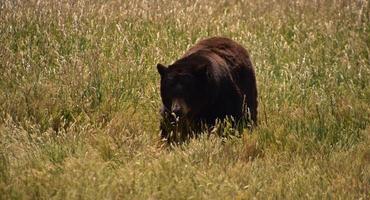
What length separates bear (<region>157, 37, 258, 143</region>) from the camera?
6.02m

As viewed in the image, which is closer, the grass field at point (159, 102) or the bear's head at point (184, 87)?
the grass field at point (159, 102)

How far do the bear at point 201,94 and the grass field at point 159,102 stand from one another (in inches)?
8.2

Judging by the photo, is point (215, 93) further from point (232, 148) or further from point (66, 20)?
point (66, 20)

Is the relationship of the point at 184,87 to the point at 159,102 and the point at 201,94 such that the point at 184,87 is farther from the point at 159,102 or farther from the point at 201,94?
the point at 159,102

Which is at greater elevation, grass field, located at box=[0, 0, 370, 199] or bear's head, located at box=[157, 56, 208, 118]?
bear's head, located at box=[157, 56, 208, 118]

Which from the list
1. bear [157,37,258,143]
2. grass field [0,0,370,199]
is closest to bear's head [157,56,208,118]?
bear [157,37,258,143]

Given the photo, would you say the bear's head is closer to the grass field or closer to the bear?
the bear

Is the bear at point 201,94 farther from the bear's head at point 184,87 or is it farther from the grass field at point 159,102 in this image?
the grass field at point 159,102

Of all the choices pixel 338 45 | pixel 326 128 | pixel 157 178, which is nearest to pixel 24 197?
pixel 157 178

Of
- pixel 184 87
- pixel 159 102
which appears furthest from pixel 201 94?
pixel 159 102

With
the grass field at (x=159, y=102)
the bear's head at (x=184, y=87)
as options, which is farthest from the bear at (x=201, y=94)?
the grass field at (x=159, y=102)

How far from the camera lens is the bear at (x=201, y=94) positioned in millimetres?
6023

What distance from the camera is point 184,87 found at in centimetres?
603

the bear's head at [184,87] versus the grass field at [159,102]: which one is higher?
the bear's head at [184,87]
